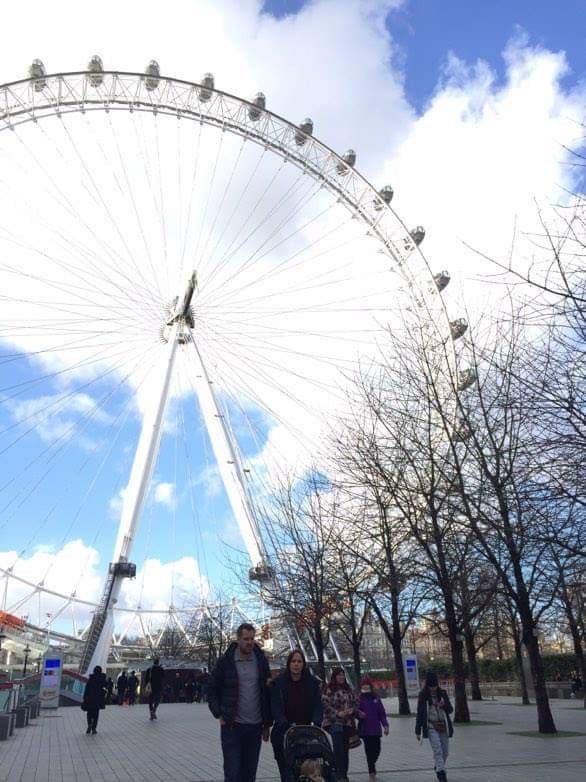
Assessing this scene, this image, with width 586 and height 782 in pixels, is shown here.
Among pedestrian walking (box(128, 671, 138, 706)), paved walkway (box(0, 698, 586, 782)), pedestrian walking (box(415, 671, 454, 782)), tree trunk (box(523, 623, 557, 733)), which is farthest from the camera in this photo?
pedestrian walking (box(128, 671, 138, 706))

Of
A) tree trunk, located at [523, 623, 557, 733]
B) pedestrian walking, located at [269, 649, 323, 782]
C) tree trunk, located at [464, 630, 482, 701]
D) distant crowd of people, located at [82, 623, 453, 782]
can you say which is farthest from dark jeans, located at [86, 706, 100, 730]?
tree trunk, located at [464, 630, 482, 701]

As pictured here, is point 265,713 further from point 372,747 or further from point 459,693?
point 459,693

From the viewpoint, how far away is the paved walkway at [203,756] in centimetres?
963

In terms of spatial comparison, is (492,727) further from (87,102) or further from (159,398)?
(87,102)

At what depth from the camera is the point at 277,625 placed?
1390 inches

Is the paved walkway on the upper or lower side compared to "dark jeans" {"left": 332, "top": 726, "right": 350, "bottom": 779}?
lower

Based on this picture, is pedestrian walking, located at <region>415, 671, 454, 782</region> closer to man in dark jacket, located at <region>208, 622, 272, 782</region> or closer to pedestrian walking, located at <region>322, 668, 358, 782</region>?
pedestrian walking, located at <region>322, 668, 358, 782</region>

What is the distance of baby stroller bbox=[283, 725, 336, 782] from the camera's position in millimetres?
5988

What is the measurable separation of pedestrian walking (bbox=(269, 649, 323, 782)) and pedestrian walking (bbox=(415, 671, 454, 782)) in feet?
10.8

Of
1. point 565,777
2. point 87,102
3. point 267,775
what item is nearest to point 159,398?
point 87,102

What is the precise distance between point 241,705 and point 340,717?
3273mm

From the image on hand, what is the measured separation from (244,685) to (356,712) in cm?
369

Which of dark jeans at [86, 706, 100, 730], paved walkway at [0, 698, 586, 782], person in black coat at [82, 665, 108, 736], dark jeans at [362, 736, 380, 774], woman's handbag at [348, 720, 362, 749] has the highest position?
person in black coat at [82, 665, 108, 736]

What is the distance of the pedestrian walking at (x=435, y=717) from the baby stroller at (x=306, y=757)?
3539mm
